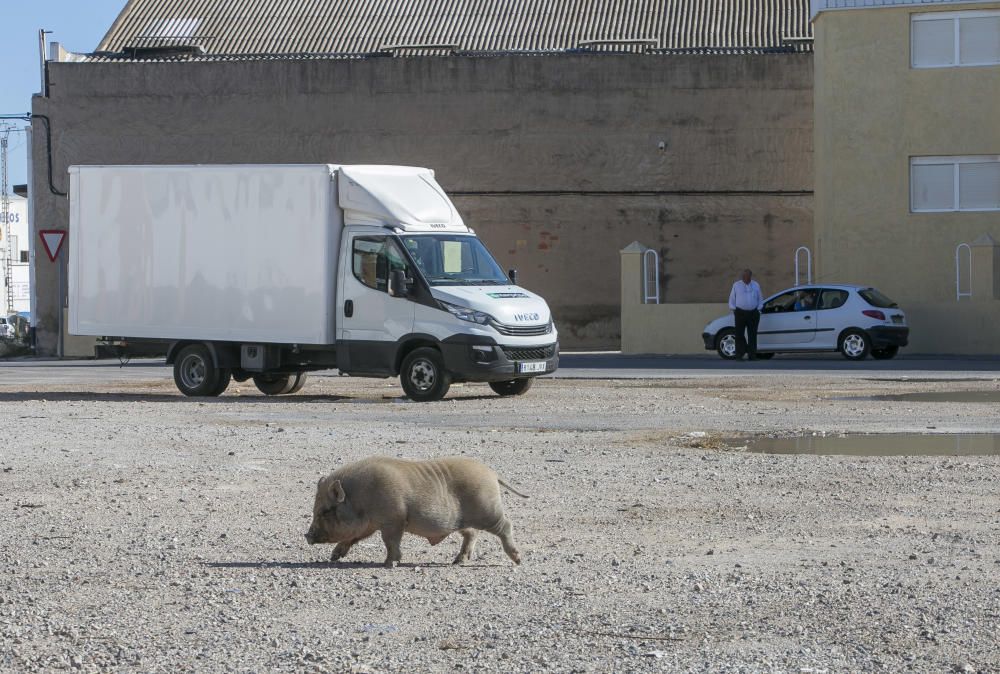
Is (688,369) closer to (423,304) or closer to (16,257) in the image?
(423,304)

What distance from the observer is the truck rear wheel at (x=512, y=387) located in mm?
21172

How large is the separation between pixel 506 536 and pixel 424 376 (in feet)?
39.9

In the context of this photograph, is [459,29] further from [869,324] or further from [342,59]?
[869,324]

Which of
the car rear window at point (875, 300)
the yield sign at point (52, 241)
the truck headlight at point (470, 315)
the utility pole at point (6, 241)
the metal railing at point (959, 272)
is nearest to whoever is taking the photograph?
the truck headlight at point (470, 315)

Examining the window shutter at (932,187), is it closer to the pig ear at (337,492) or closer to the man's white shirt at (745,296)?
the man's white shirt at (745,296)

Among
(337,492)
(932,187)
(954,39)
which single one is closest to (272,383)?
(337,492)

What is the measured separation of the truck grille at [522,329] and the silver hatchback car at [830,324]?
1074cm

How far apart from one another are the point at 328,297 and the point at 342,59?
819 inches

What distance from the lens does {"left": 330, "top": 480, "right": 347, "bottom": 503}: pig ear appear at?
8.00m

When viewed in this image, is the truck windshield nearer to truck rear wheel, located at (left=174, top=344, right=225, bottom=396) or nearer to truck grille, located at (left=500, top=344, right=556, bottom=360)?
truck grille, located at (left=500, top=344, right=556, bottom=360)

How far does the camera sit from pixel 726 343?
31188 mm

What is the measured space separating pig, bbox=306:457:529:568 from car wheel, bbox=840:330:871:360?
74.4 ft

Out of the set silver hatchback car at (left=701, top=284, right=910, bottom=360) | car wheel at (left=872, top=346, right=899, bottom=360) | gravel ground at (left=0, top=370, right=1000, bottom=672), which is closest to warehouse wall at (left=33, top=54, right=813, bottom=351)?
silver hatchback car at (left=701, top=284, right=910, bottom=360)

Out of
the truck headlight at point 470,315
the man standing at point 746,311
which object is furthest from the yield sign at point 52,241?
the truck headlight at point 470,315
